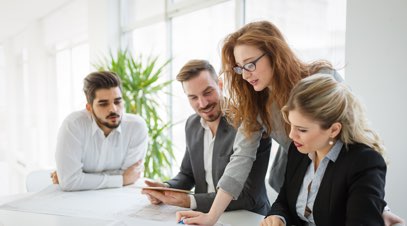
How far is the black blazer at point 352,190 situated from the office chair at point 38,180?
5.33 ft

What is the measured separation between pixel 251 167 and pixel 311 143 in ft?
1.48

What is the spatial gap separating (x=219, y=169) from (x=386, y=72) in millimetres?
988

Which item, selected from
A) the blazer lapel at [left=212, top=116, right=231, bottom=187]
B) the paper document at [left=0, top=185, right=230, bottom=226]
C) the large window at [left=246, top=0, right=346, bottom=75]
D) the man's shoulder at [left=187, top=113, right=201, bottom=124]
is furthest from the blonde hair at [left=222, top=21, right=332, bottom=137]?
the large window at [left=246, top=0, right=346, bottom=75]

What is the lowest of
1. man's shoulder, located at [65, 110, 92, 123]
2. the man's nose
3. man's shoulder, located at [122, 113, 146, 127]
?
man's shoulder, located at [122, 113, 146, 127]

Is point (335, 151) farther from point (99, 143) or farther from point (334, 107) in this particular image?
point (99, 143)

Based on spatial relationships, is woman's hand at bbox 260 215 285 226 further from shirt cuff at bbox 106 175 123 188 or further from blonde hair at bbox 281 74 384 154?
shirt cuff at bbox 106 175 123 188

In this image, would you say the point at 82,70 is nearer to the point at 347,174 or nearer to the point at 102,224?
the point at 102,224

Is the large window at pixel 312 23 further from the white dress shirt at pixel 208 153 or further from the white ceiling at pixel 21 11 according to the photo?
the white ceiling at pixel 21 11

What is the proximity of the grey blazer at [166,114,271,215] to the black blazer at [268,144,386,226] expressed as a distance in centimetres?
33

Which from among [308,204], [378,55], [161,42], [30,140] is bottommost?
[30,140]

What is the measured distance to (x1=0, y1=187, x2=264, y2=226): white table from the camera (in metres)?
1.32

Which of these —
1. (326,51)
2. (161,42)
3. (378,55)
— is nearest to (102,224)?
(378,55)

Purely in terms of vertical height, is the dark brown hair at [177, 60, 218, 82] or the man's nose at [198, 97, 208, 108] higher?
the dark brown hair at [177, 60, 218, 82]

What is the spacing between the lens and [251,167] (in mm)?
1533
